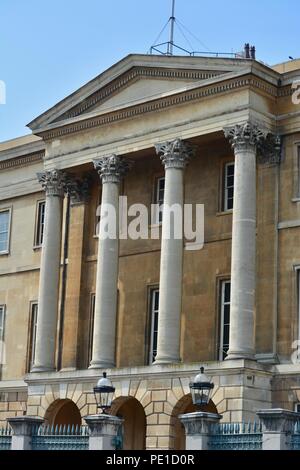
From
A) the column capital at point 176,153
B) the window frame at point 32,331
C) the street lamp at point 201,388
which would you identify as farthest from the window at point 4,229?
the street lamp at point 201,388

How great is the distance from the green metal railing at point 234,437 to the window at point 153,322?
42.9ft

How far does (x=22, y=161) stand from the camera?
4278cm

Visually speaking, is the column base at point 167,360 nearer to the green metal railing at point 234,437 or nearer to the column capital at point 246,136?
the column capital at point 246,136

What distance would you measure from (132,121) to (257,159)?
489cm

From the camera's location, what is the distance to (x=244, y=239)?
1257 inches

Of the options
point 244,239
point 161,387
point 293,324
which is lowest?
point 161,387

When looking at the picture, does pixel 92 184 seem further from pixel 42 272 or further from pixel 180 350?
pixel 180 350

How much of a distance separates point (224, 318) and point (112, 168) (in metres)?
6.68

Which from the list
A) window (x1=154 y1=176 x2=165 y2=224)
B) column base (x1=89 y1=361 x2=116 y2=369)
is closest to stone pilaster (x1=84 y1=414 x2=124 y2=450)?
column base (x1=89 y1=361 x2=116 y2=369)

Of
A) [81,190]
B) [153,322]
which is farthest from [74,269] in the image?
[153,322]

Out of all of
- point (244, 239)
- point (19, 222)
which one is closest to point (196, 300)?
point (244, 239)

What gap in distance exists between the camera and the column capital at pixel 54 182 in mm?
38312

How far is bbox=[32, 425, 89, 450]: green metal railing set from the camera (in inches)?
995

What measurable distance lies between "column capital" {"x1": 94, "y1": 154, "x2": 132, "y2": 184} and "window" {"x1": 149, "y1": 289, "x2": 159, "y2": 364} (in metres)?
4.25
